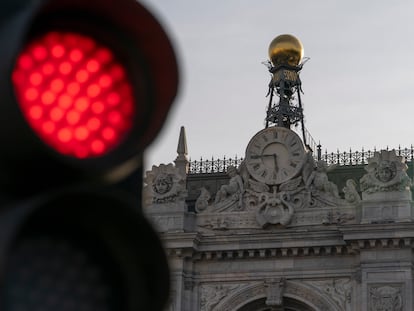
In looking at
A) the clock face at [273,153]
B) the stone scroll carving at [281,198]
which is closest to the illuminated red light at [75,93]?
the stone scroll carving at [281,198]

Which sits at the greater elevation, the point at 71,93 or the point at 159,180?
the point at 159,180

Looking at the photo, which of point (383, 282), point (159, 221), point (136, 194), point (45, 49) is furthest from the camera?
point (159, 221)

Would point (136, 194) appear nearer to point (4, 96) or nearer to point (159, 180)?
point (4, 96)

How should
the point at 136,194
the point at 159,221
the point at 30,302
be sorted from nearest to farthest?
1. the point at 30,302
2. the point at 136,194
3. the point at 159,221

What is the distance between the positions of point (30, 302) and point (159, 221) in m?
35.3

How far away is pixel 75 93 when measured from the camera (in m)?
2.94

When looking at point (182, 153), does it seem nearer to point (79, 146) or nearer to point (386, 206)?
point (386, 206)

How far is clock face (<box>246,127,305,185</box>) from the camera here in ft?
122

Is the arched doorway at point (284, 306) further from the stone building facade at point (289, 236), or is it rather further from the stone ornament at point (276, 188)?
the stone ornament at point (276, 188)

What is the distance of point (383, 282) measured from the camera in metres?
35.0

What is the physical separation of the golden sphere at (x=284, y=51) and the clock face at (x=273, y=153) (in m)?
6.54

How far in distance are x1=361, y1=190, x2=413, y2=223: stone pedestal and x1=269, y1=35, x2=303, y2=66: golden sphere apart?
8.67 meters

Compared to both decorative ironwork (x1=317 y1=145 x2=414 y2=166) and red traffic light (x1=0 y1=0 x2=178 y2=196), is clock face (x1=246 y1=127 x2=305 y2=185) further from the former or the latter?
red traffic light (x1=0 y1=0 x2=178 y2=196)

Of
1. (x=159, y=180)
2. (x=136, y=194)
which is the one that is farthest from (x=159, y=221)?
(x=136, y=194)
